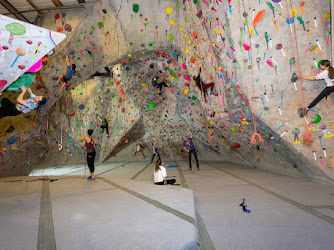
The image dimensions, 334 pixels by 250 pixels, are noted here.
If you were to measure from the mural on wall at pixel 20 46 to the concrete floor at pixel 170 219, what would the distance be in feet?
6.60

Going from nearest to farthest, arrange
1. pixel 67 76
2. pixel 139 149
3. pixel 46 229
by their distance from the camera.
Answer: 1. pixel 46 229
2. pixel 67 76
3. pixel 139 149

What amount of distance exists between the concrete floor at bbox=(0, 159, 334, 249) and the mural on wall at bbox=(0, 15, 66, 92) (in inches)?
79.2

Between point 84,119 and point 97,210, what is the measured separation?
455 inches

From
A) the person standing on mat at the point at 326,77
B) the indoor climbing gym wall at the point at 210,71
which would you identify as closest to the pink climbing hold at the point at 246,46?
the indoor climbing gym wall at the point at 210,71

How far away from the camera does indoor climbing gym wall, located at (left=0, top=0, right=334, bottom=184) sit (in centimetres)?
383

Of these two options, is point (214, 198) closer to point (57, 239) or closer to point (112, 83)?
point (57, 239)

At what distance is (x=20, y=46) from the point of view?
2990 millimetres

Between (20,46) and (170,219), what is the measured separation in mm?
3138

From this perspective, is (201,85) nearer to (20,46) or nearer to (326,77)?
(326,77)

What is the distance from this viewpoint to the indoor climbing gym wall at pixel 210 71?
3.83 metres

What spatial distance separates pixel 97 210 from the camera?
9.22 ft

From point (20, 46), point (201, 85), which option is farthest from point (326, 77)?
point (20, 46)

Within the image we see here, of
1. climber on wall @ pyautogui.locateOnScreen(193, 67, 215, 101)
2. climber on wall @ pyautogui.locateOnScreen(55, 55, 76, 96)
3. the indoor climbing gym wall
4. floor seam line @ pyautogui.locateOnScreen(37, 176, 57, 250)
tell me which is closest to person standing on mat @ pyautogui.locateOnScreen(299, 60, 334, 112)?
the indoor climbing gym wall

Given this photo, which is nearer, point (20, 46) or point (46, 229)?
point (46, 229)
